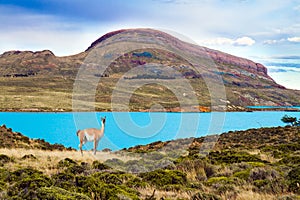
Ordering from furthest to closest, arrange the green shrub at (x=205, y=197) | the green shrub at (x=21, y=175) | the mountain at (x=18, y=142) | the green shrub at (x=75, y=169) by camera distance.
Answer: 1. the mountain at (x=18, y=142)
2. the green shrub at (x=75, y=169)
3. the green shrub at (x=21, y=175)
4. the green shrub at (x=205, y=197)

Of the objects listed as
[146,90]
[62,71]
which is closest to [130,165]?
[146,90]

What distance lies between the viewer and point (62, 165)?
30.9 ft

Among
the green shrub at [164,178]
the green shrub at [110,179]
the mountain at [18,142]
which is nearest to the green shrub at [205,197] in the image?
the green shrub at [164,178]

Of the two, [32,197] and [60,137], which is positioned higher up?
[32,197]

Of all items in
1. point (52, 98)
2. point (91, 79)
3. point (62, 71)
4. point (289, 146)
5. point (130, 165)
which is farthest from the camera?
point (62, 71)

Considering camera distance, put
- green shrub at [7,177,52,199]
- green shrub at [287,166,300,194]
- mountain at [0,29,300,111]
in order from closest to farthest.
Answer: green shrub at [7,177,52,199]
green shrub at [287,166,300,194]
mountain at [0,29,300,111]

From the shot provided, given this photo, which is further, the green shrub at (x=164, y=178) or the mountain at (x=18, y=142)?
the mountain at (x=18, y=142)

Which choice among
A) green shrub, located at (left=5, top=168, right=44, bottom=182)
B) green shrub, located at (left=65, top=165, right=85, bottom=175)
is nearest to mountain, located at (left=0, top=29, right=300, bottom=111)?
green shrub, located at (left=65, top=165, right=85, bottom=175)

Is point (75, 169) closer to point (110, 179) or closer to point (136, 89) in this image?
point (110, 179)

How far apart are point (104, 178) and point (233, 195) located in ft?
10.1

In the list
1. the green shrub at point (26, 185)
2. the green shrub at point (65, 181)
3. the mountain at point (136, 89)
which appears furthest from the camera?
the mountain at point (136, 89)

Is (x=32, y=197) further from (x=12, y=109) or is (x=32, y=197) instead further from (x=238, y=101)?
(x=238, y=101)

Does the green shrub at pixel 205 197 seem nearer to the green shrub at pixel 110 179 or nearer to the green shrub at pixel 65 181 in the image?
the green shrub at pixel 65 181

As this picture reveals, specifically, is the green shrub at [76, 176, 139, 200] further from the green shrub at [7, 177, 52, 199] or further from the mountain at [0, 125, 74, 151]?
the mountain at [0, 125, 74, 151]
